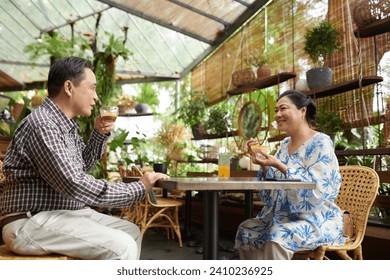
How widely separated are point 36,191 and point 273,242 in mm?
1038

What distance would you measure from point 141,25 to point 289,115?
5.70 meters

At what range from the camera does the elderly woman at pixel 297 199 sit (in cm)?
176

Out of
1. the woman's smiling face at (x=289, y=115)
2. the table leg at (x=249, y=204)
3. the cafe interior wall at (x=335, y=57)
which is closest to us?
the woman's smiling face at (x=289, y=115)

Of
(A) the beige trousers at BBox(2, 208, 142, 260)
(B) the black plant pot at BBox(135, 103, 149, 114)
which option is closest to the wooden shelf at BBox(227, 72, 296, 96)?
(A) the beige trousers at BBox(2, 208, 142, 260)

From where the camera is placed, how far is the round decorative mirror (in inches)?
160

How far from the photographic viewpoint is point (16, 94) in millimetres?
9625

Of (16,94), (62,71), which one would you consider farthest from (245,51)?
(16,94)

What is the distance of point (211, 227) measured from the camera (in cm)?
170

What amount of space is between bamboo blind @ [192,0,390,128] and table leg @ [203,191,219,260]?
2.14m

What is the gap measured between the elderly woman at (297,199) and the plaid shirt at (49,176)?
72 cm

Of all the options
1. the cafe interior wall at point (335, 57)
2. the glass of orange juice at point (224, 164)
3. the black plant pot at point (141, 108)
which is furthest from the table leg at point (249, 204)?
the black plant pot at point (141, 108)

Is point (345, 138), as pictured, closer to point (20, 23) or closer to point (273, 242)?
point (273, 242)

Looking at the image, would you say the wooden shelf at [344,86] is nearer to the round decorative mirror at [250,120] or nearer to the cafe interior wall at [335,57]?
the cafe interior wall at [335,57]

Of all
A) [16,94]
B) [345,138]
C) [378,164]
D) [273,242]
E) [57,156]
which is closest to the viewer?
[57,156]
